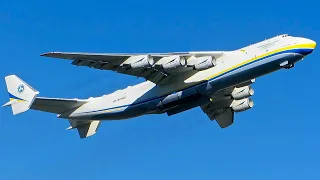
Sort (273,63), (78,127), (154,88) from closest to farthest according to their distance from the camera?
(273,63) → (154,88) → (78,127)

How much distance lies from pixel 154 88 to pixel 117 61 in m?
2.79

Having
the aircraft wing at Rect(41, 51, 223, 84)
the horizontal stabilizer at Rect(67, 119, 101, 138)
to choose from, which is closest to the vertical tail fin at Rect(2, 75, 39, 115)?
the horizontal stabilizer at Rect(67, 119, 101, 138)

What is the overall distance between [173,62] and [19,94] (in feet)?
27.7

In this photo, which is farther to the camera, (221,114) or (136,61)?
(221,114)

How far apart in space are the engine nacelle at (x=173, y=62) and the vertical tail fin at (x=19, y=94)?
23.0 feet

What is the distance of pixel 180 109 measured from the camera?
36.7 m

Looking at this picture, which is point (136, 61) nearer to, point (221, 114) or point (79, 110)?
point (79, 110)

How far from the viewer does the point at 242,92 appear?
3809cm

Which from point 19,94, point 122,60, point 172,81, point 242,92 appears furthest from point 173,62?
point 19,94

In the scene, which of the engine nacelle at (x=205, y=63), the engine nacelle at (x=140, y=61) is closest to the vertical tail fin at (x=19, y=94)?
the engine nacelle at (x=140, y=61)

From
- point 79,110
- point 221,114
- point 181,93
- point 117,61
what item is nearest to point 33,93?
point 79,110

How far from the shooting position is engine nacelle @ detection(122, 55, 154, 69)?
112 feet

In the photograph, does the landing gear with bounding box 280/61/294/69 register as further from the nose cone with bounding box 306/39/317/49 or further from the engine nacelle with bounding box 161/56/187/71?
the engine nacelle with bounding box 161/56/187/71

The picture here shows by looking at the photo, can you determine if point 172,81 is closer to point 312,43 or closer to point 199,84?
point 199,84
